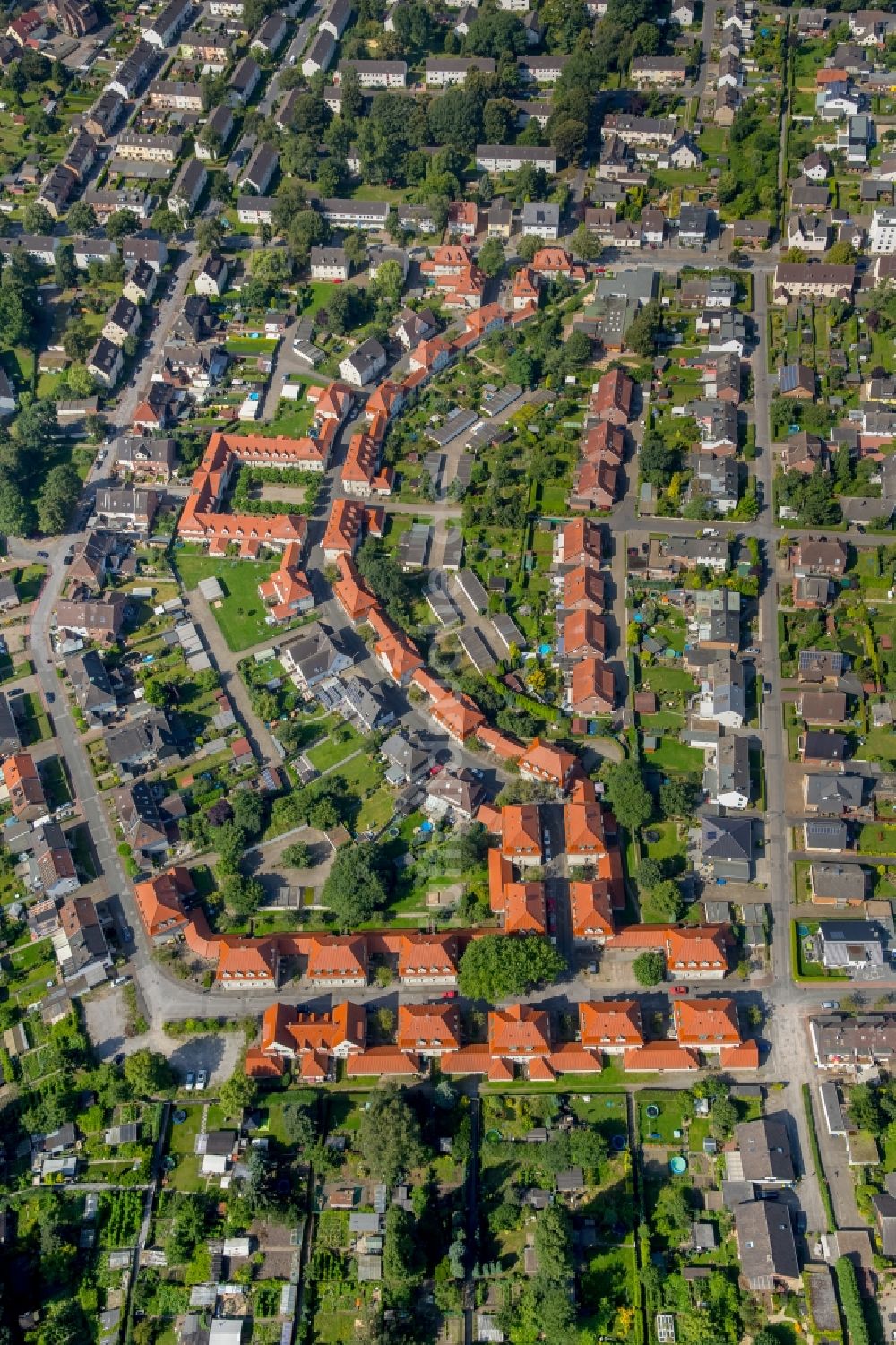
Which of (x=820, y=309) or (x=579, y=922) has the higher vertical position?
(x=820, y=309)

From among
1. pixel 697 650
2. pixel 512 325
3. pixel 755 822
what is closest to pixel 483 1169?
pixel 755 822

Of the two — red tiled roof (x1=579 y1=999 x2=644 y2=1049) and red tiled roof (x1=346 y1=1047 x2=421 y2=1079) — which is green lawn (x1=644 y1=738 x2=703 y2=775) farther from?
red tiled roof (x1=346 y1=1047 x2=421 y2=1079)

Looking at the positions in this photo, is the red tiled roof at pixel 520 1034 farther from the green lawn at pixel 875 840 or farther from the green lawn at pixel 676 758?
the green lawn at pixel 875 840

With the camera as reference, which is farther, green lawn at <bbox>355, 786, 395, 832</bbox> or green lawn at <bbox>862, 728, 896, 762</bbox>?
green lawn at <bbox>862, 728, 896, 762</bbox>

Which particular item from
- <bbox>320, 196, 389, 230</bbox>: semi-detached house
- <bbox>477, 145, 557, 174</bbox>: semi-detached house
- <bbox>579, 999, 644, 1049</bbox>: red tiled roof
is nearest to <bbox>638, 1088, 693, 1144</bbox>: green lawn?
<bbox>579, 999, 644, 1049</bbox>: red tiled roof

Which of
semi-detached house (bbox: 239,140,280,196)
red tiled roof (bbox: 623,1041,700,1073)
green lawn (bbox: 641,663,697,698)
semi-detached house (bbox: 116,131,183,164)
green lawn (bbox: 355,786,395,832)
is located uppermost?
semi-detached house (bbox: 116,131,183,164)

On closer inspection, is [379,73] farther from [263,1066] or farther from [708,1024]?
[708,1024]

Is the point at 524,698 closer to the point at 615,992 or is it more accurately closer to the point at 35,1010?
the point at 615,992

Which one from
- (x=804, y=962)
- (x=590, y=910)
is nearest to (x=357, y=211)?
(x=590, y=910)

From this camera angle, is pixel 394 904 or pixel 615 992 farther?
pixel 394 904
